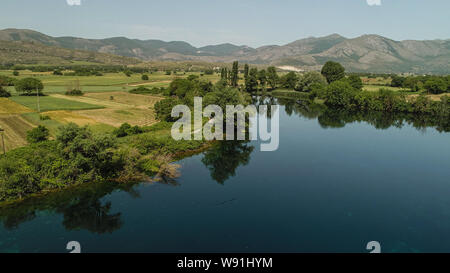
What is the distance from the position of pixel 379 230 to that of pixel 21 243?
2739cm

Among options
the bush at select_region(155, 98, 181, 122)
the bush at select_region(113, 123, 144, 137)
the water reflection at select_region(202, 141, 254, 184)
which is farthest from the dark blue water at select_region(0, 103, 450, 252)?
the bush at select_region(155, 98, 181, 122)

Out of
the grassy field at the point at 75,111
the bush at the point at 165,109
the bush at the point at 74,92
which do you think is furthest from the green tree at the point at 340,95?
the bush at the point at 74,92

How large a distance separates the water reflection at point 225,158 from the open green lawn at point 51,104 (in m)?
36.2

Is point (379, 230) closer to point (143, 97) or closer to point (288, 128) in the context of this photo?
point (288, 128)

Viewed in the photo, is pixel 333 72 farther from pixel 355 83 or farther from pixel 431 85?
pixel 431 85

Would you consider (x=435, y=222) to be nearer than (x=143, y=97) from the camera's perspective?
Yes

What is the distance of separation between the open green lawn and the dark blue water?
123 feet

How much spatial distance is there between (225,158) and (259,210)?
603 inches

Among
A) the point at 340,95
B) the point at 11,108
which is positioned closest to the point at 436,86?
the point at 340,95

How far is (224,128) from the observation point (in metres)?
54.0

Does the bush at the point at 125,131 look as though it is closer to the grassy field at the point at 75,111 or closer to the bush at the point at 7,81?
the grassy field at the point at 75,111

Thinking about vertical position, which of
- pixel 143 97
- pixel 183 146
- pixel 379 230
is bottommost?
pixel 379 230
